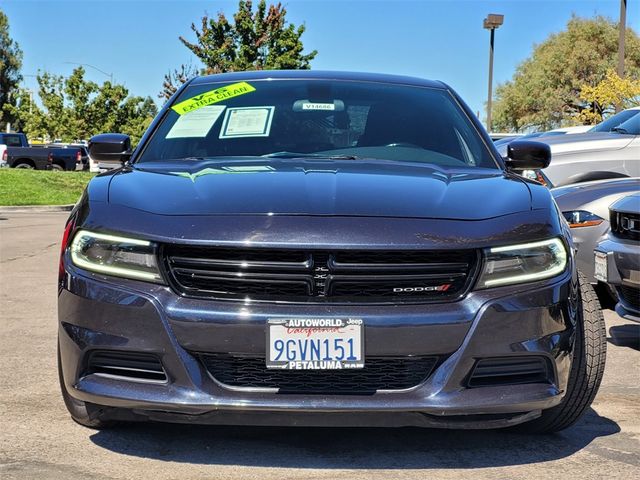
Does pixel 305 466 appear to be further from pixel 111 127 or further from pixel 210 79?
pixel 111 127

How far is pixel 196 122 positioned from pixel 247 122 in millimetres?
264

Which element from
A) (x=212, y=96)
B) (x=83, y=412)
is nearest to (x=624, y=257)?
(x=212, y=96)

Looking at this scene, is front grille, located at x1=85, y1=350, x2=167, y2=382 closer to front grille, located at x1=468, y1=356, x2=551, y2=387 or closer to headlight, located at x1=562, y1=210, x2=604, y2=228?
front grille, located at x1=468, y1=356, x2=551, y2=387

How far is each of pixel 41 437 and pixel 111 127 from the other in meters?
53.6

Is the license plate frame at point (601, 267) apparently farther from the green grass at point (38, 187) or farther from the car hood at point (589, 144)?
the green grass at point (38, 187)

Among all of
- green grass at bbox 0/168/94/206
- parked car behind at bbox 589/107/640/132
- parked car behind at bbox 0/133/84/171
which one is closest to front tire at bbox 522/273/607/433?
parked car behind at bbox 589/107/640/132

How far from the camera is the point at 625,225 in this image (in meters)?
5.85

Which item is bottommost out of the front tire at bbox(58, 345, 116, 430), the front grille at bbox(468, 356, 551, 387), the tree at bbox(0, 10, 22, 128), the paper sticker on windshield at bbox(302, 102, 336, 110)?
the tree at bbox(0, 10, 22, 128)

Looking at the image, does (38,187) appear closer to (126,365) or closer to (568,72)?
(126,365)

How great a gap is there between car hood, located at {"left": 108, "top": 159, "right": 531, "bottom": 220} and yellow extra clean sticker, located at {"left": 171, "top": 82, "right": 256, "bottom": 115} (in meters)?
0.86

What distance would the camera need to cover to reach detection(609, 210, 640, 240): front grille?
5.75 meters

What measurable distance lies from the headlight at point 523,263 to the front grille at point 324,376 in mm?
355

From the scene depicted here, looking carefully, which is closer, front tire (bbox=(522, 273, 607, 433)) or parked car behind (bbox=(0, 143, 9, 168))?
front tire (bbox=(522, 273, 607, 433))

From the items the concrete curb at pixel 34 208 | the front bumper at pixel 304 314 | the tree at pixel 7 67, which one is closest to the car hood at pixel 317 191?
the front bumper at pixel 304 314
